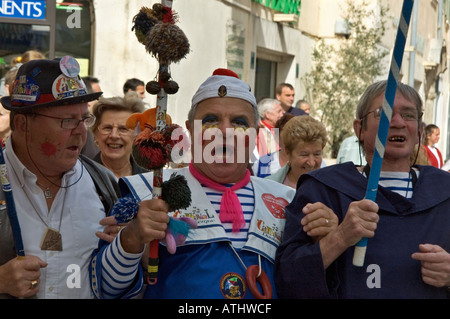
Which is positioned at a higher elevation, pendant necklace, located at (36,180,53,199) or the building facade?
the building facade

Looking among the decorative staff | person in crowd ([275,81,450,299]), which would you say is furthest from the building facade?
the decorative staff

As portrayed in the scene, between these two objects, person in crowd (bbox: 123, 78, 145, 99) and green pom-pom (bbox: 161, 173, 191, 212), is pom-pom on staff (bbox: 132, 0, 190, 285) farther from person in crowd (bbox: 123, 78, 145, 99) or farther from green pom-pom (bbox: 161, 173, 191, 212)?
person in crowd (bbox: 123, 78, 145, 99)

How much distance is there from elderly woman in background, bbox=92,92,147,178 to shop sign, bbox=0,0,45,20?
261 centimetres

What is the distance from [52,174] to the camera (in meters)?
3.11

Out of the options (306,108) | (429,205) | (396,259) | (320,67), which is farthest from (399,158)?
(320,67)

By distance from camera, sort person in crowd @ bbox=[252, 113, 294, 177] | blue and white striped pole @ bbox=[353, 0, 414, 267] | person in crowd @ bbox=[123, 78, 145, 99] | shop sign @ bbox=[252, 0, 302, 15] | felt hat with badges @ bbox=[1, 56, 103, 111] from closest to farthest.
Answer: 1. blue and white striped pole @ bbox=[353, 0, 414, 267]
2. felt hat with badges @ bbox=[1, 56, 103, 111]
3. person in crowd @ bbox=[252, 113, 294, 177]
4. person in crowd @ bbox=[123, 78, 145, 99]
5. shop sign @ bbox=[252, 0, 302, 15]

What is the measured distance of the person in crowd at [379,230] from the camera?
296cm

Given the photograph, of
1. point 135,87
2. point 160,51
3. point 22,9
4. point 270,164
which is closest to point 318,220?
point 160,51

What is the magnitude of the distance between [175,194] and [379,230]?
918 mm

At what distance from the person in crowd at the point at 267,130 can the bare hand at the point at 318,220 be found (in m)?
4.72

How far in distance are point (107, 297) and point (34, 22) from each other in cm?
497

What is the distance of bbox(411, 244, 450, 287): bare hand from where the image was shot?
2953 mm

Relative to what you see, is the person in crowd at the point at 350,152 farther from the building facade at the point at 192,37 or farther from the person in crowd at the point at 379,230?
the person in crowd at the point at 379,230

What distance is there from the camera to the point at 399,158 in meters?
3.27
